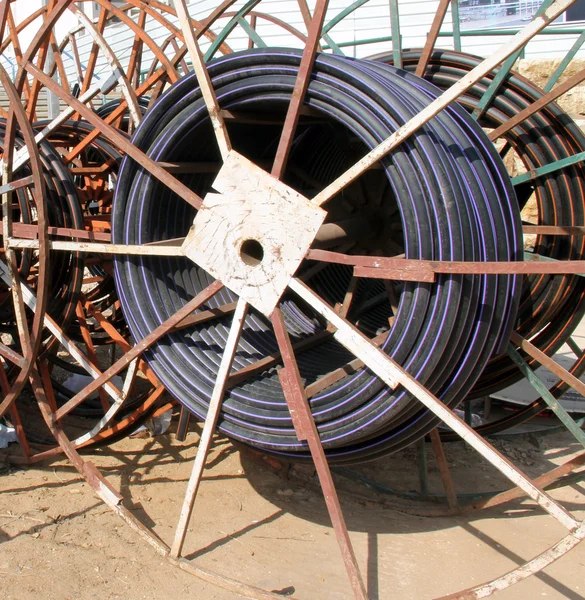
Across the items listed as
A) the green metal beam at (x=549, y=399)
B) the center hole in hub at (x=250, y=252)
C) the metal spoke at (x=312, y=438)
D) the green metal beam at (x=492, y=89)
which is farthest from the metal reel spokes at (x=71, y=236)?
the green metal beam at (x=549, y=399)

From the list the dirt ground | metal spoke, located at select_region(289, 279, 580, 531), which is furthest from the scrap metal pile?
the dirt ground

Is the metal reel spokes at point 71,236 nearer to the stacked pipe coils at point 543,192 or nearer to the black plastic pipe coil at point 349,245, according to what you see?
the black plastic pipe coil at point 349,245

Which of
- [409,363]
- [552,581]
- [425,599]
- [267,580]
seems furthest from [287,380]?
[552,581]

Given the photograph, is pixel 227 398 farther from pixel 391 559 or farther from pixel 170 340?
pixel 391 559

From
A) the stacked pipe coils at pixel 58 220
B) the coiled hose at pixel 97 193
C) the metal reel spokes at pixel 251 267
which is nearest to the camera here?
the metal reel spokes at pixel 251 267

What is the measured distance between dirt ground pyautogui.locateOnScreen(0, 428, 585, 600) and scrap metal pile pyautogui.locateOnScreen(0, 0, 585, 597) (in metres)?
0.40

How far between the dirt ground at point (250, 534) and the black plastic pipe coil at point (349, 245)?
0.69m

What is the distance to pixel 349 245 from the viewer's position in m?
5.36

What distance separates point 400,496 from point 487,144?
103 inches

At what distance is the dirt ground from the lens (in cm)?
391

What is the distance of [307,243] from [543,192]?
76.2 inches

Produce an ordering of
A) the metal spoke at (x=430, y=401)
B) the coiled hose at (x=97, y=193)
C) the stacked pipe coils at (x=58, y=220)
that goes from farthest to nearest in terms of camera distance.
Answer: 1. the coiled hose at (x=97, y=193)
2. the stacked pipe coils at (x=58, y=220)
3. the metal spoke at (x=430, y=401)

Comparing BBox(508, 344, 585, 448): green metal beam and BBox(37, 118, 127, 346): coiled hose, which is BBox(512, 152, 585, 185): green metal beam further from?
BBox(37, 118, 127, 346): coiled hose

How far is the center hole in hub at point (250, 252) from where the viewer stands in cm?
387
